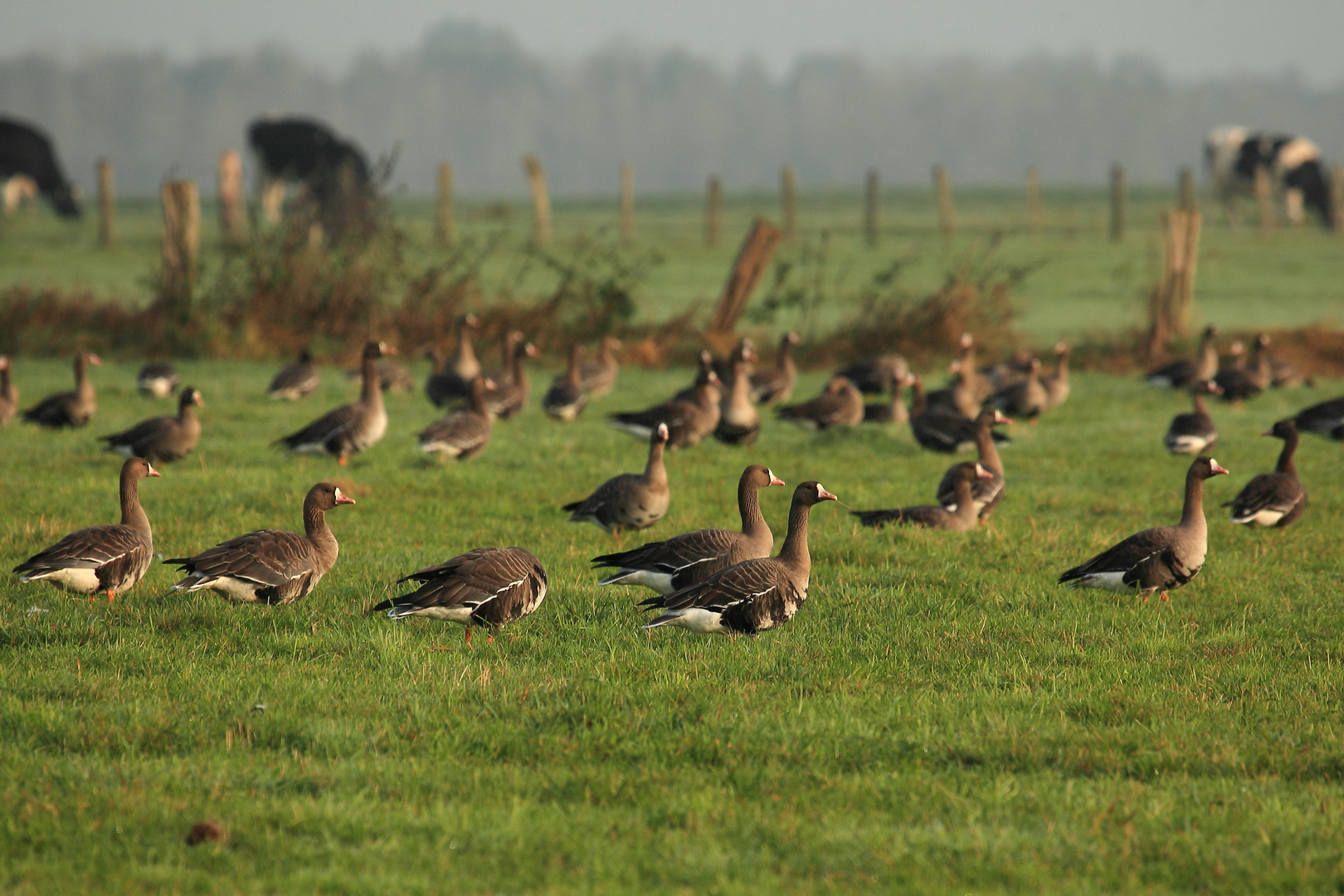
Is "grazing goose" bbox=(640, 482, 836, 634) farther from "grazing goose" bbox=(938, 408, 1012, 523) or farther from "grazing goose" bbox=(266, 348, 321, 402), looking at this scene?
"grazing goose" bbox=(266, 348, 321, 402)

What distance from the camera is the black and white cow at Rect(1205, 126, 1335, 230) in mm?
62156

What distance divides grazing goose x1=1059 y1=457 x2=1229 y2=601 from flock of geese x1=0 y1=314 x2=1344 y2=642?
1 cm

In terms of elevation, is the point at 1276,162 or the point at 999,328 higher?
the point at 1276,162

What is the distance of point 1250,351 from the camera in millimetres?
25859

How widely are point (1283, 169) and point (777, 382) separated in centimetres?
5037

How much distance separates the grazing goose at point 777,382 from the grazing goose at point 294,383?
7358 millimetres

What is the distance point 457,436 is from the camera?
15.9 meters

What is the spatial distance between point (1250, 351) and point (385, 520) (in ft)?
64.2

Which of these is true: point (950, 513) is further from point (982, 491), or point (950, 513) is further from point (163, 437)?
point (163, 437)

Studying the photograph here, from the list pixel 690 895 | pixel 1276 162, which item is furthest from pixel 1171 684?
pixel 1276 162

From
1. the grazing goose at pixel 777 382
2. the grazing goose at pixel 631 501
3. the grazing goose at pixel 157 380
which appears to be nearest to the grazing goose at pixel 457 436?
the grazing goose at pixel 631 501

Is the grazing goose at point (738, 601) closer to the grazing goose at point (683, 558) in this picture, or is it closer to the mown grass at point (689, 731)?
the mown grass at point (689, 731)

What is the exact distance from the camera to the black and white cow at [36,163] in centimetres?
5525

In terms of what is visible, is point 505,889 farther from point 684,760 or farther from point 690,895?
point 684,760
